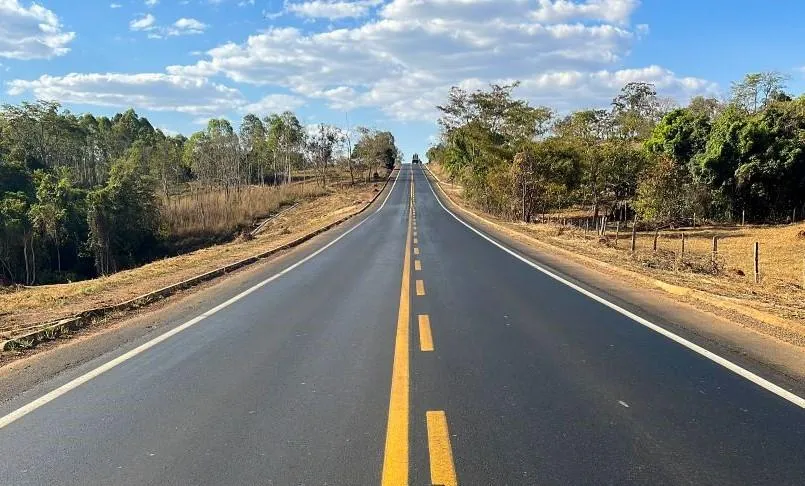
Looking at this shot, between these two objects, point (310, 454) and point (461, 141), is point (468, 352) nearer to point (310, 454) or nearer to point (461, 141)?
point (310, 454)

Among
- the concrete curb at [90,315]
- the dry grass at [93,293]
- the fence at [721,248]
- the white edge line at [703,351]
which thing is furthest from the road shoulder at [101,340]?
the fence at [721,248]

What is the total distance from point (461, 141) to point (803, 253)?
3701cm

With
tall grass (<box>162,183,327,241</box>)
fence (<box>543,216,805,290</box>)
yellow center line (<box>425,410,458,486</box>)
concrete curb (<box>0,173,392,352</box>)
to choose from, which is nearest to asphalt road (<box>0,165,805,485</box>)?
yellow center line (<box>425,410,458,486</box>)

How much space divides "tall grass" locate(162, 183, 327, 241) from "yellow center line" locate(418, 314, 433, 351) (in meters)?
50.5

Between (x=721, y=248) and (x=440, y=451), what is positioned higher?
(x=440, y=451)

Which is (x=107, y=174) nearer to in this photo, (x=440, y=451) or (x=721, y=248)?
(x=721, y=248)

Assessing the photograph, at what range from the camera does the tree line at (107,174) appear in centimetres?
4600

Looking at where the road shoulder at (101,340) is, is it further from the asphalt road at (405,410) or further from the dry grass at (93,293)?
the dry grass at (93,293)

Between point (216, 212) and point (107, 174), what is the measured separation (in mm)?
20009

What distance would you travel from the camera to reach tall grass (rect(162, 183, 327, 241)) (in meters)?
58.4

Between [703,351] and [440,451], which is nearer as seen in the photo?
[440,451]

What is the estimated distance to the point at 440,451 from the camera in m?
4.23

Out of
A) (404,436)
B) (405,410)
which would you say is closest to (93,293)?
(405,410)

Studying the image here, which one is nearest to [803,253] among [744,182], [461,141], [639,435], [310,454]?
[744,182]
